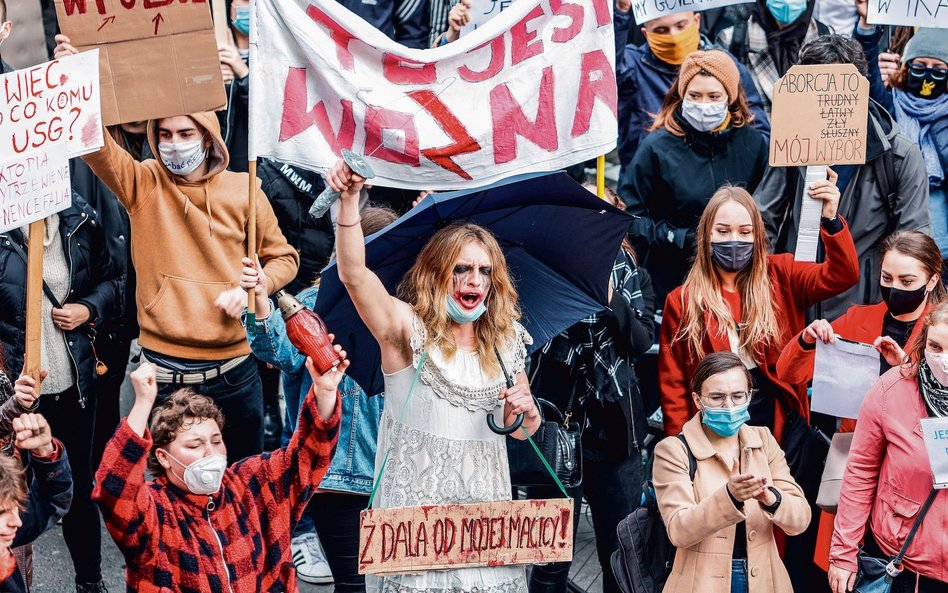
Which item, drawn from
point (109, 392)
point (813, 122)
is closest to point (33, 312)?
point (109, 392)

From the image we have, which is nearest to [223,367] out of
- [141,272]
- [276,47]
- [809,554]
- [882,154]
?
[141,272]

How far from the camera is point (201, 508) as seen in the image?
477 centimetres

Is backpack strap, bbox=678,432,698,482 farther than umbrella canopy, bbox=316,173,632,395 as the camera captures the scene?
Yes

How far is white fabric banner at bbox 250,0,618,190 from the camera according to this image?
17.8ft

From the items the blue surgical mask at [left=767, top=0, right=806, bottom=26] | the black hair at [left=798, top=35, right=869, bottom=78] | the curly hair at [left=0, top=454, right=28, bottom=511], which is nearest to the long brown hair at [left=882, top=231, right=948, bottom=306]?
the black hair at [left=798, top=35, right=869, bottom=78]

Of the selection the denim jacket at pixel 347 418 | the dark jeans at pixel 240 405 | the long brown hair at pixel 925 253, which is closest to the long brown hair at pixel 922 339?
the long brown hair at pixel 925 253

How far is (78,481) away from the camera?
6.48 m

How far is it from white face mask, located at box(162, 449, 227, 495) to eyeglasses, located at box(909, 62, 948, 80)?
4.65 m

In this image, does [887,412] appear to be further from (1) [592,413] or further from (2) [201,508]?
(2) [201,508]

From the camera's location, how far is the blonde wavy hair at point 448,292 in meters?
5.07

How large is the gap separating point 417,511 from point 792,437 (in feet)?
6.67

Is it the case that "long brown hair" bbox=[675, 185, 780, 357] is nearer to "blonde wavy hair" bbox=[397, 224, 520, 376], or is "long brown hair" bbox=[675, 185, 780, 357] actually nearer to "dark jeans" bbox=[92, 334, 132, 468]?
"blonde wavy hair" bbox=[397, 224, 520, 376]

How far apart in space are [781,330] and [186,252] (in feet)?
9.13

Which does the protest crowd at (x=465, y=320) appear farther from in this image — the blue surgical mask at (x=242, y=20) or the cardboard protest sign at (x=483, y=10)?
the cardboard protest sign at (x=483, y=10)
